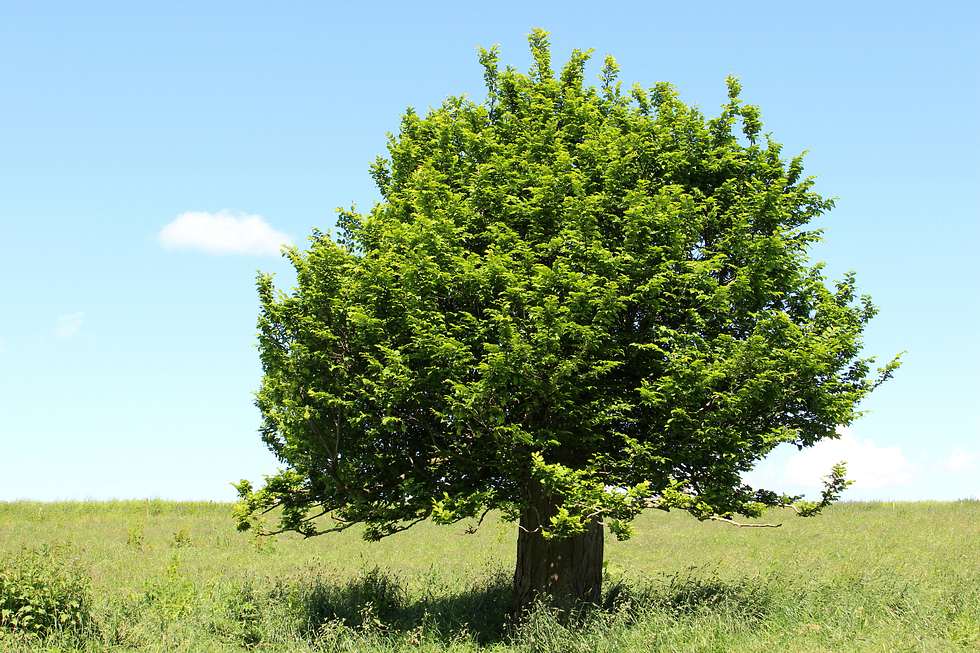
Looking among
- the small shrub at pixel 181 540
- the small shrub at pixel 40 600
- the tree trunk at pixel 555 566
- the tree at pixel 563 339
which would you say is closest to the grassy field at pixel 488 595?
the small shrub at pixel 40 600

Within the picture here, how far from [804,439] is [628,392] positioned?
481cm

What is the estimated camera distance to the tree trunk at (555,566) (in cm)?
1977

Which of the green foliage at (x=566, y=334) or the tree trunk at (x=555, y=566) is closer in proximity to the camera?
the green foliage at (x=566, y=334)

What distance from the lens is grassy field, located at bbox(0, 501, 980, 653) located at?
17.2m

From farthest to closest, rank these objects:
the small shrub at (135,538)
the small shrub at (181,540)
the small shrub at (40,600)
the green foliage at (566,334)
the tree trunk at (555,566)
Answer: the small shrub at (181,540)
the small shrub at (135,538)
the tree trunk at (555,566)
the small shrub at (40,600)
the green foliage at (566,334)

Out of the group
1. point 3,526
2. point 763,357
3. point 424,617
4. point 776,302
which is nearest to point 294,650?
point 424,617

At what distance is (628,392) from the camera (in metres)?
18.5

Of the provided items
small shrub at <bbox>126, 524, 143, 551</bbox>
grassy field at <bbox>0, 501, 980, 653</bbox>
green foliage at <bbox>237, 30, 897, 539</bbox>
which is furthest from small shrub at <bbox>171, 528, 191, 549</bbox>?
green foliage at <bbox>237, 30, 897, 539</bbox>

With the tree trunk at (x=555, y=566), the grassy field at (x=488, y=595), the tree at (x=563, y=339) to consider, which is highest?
the tree at (x=563, y=339)

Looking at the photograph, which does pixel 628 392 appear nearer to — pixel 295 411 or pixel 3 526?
pixel 295 411

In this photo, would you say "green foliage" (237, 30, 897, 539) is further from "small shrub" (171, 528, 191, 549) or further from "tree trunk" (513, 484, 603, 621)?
"small shrub" (171, 528, 191, 549)

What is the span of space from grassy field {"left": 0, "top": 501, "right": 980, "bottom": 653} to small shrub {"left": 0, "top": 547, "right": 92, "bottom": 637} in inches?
3.3

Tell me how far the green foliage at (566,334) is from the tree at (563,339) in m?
0.06

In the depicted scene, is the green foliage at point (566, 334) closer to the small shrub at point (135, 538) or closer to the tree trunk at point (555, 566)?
the tree trunk at point (555, 566)
